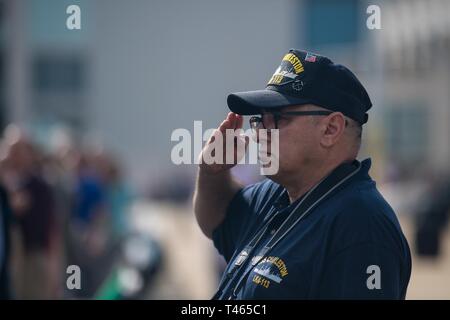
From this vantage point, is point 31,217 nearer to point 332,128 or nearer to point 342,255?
point 332,128

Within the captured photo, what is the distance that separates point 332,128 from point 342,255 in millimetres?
481

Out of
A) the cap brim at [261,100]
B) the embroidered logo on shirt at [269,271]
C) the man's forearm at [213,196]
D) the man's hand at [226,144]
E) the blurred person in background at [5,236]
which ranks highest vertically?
the cap brim at [261,100]

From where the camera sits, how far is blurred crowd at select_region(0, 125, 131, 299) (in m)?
7.01

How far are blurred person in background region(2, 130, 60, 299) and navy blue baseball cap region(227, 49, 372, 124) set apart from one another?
4502 mm

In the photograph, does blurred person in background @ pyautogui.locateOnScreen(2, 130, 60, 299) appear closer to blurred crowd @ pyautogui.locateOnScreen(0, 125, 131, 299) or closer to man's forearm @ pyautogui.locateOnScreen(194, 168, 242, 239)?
blurred crowd @ pyautogui.locateOnScreen(0, 125, 131, 299)

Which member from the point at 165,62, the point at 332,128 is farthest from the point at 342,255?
the point at 165,62

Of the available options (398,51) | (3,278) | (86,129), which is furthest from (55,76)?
(3,278)

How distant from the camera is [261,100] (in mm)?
2885

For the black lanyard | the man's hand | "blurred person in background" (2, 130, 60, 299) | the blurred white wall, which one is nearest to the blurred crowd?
"blurred person in background" (2, 130, 60, 299)

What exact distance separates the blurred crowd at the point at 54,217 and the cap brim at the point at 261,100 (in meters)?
2.39

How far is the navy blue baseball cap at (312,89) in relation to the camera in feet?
9.36

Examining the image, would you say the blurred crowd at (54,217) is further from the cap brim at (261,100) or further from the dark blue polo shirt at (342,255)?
the dark blue polo shirt at (342,255)

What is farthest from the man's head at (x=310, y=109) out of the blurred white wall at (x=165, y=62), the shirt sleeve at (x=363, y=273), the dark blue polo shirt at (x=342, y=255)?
the blurred white wall at (x=165, y=62)

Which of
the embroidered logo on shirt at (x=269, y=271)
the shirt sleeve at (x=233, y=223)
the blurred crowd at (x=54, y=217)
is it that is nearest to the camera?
the embroidered logo on shirt at (x=269, y=271)
